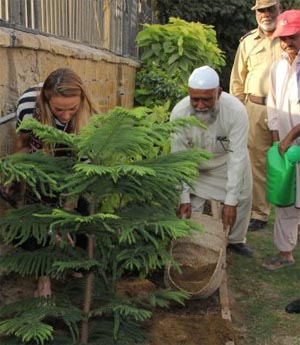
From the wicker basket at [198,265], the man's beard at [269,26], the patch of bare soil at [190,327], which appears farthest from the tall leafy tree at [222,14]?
the patch of bare soil at [190,327]

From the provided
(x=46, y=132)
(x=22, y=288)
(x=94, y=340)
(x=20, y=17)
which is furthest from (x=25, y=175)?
(x=20, y=17)

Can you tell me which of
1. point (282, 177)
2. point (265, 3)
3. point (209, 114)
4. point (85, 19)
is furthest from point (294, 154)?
point (85, 19)

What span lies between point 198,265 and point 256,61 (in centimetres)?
278

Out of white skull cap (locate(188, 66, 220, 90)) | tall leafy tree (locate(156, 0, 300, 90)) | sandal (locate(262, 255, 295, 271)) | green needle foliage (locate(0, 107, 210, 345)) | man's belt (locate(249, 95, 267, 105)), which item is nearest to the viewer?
green needle foliage (locate(0, 107, 210, 345))

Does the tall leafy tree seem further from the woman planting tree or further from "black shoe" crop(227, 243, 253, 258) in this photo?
the woman planting tree

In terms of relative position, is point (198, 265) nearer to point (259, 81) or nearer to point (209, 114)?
point (209, 114)

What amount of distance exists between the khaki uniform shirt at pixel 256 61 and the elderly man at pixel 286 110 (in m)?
0.84

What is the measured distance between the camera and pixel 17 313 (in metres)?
3.25

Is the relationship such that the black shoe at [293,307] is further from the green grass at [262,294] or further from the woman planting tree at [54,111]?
the woman planting tree at [54,111]

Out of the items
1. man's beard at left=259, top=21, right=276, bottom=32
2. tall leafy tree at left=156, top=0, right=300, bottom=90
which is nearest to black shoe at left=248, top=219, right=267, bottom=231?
man's beard at left=259, top=21, right=276, bottom=32

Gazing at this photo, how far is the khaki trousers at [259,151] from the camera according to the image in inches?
250

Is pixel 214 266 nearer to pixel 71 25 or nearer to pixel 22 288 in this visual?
pixel 22 288

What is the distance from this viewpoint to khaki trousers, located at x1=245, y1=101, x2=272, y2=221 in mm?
6344

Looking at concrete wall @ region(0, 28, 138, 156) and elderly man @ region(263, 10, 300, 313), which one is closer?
concrete wall @ region(0, 28, 138, 156)
